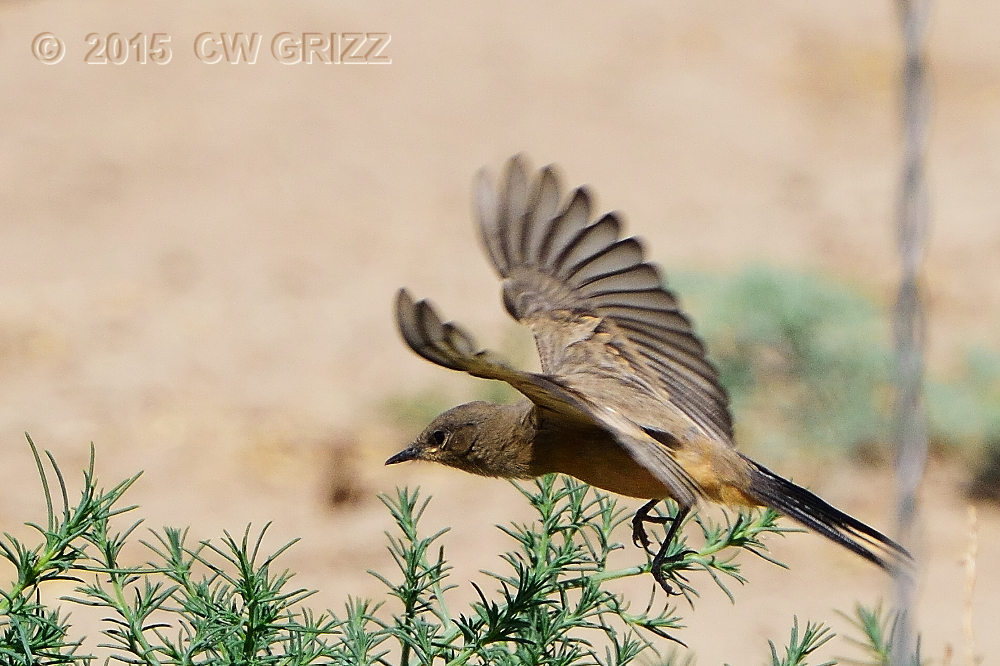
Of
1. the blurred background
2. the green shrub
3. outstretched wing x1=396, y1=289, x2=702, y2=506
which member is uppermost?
the blurred background

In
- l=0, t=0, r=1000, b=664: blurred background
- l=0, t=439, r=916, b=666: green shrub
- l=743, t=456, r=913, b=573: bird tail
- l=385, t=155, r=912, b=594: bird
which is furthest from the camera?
l=0, t=0, r=1000, b=664: blurred background

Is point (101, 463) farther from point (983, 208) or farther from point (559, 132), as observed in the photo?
point (983, 208)

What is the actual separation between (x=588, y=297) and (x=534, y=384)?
1236 mm

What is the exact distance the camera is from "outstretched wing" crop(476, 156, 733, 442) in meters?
4.06

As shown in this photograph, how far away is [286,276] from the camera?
10.9 metres

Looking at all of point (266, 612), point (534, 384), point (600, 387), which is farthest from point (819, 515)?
point (266, 612)

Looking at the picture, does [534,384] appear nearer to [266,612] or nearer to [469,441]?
[266,612]

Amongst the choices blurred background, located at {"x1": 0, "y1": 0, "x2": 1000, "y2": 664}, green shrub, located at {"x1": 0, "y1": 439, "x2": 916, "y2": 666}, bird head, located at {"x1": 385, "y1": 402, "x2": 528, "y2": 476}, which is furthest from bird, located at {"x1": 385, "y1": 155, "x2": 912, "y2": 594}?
blurred background, located at {"x1": 0, "y1": 0, "x2": 1000, "y2": 664}

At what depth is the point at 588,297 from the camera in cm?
429

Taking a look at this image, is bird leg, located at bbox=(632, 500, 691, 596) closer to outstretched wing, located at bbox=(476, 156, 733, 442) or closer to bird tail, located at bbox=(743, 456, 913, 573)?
bird tail, located at bbox=(743, 456, 913, 573)

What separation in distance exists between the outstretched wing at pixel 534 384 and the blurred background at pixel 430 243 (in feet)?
9.48

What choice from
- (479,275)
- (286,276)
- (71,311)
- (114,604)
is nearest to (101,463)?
(71,311)

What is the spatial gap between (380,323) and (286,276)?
3.71 feet

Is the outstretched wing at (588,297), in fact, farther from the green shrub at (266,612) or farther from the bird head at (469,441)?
the green shrub at (266,612)
